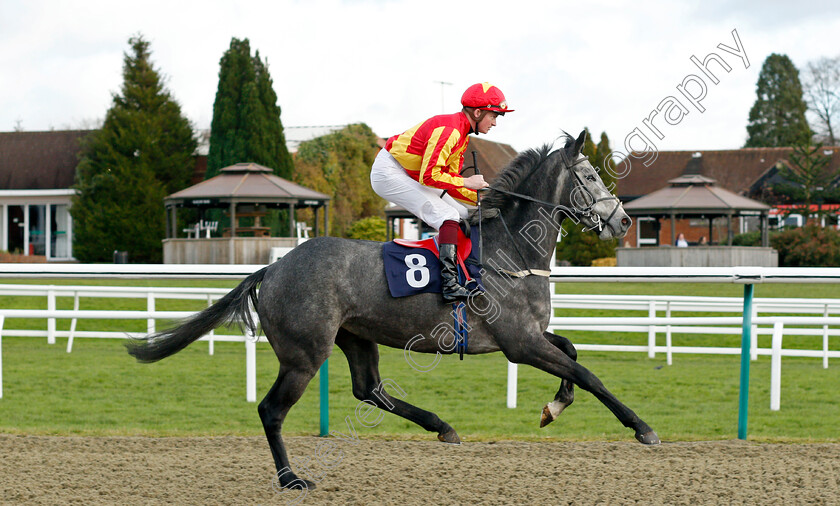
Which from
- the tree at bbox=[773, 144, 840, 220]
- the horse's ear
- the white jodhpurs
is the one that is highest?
the tree at bbox=[773, 144, 840, 220]

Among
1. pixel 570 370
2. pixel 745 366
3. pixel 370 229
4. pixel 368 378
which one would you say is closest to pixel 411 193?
pixel 368 378

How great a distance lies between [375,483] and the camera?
13.4 ft

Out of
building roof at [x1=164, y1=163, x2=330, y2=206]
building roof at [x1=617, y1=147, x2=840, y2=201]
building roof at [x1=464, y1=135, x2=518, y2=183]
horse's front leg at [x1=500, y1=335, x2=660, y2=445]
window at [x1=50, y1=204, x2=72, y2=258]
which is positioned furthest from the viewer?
building roof at [x1=617, y1=147, x2=840, y2=201]

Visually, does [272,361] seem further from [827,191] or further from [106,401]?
[827,191]

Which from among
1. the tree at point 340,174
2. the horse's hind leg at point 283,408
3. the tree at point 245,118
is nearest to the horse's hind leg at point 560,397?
the horse's hind leg at point 283,408

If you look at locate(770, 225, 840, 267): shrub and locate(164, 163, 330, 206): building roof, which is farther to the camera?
locate(164, 163, 330, 206): building roof

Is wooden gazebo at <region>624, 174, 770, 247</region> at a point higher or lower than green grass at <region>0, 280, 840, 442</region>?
higher

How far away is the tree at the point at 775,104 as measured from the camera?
1886 inches

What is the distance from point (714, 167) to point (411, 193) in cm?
3837

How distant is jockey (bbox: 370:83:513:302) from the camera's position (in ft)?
13.0

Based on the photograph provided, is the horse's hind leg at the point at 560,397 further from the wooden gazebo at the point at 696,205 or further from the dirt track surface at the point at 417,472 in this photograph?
the wooden gazebo at the point at 696,205

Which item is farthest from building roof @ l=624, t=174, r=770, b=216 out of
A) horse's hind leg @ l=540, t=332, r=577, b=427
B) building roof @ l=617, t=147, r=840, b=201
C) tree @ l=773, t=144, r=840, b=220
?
horse's hind leg @ l=540, t=332, r=577, b=427

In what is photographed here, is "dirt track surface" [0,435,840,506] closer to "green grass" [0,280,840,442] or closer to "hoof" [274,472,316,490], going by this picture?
"hoof" [274,472,316,490]

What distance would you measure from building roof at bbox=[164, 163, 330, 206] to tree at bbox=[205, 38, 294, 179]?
4317 millimetres
